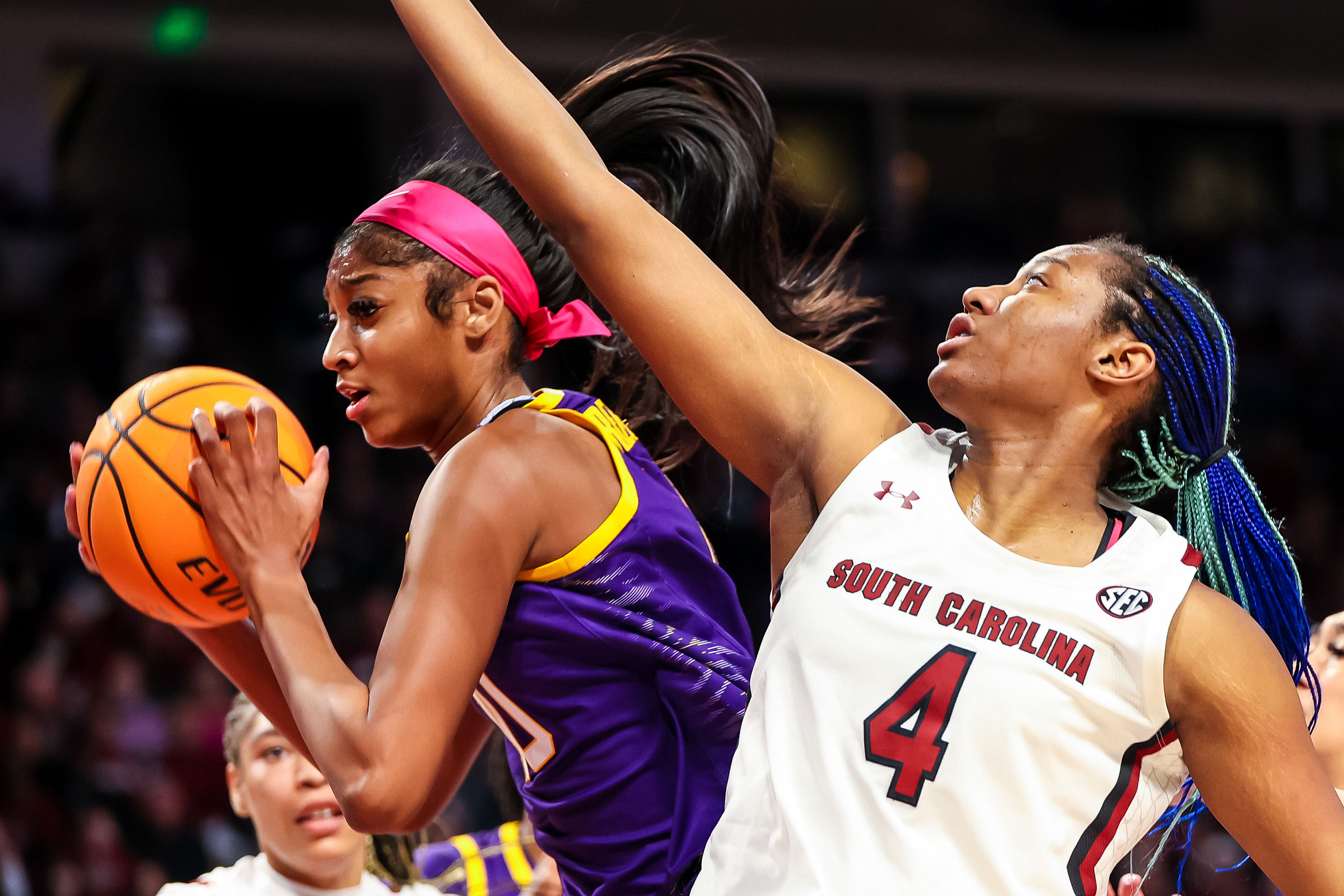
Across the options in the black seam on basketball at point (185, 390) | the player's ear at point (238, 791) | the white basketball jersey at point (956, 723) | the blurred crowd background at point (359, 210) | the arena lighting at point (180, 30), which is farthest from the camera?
the arena lighting at point (180, 30)

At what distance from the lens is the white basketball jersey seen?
1.69 m

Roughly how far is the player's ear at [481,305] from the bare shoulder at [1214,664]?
115 cm

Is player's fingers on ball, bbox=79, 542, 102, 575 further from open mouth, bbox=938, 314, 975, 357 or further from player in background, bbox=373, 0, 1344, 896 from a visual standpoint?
open mouth, bbox=938, 314, 975, 357

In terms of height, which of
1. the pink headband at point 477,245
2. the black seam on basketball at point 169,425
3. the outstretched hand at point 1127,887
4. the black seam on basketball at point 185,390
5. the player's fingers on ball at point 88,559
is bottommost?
the player's fingers on ball at point 88,559

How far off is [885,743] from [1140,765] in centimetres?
32

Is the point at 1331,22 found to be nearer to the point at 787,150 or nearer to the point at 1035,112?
the point at 1035,112

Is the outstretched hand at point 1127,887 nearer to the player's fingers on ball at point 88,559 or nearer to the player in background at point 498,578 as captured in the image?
the player in background at point 498,578

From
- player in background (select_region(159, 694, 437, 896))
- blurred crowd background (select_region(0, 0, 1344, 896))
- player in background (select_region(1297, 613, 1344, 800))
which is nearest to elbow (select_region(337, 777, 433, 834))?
player in background (select_region(159, 694, 437, 896))

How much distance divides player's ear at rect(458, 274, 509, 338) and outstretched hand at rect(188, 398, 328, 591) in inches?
13.7

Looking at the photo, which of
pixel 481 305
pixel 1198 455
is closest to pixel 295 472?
pixel 481 305

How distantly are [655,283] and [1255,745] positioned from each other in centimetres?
93

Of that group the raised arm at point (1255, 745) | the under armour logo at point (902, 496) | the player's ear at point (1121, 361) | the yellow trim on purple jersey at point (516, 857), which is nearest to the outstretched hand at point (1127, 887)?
the raised arm at point (1255, 745)

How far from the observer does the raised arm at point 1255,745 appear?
170cm

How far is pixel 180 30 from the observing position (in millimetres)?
12328
